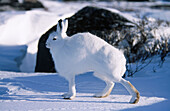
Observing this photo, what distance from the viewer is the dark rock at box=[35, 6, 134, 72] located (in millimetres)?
6205

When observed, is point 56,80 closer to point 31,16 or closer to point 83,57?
point 83,57

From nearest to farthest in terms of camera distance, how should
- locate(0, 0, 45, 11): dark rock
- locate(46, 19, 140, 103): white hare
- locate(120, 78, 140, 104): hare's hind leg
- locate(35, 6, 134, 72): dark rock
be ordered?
locate(46, 19, 140, 103): white hare
locate(120, 78, 140, 104): hare's hind leg
locate(35, 6, 134, 72): dark rock
locate(0, 0, 45, 11): dark rock

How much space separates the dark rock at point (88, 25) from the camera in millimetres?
6205

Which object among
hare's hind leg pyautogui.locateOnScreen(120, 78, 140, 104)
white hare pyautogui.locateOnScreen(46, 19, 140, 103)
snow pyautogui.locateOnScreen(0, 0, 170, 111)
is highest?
white hare pyautogui.locateOnScreen(46, 19, 140, 103)

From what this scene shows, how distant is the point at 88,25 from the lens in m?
6.99

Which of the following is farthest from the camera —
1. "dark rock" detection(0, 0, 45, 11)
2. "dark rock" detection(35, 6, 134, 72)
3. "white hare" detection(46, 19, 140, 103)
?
"dark rock" detection(0, 0, 45, 11)

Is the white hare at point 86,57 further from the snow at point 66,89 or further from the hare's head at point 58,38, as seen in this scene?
the snow at point 66,89

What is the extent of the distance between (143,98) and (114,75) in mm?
712

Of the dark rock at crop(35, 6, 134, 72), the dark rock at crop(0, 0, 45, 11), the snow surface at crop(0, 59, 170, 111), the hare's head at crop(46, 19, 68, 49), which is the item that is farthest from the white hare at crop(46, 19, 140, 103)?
the dark rock at crop(0, 0, 45, 11)

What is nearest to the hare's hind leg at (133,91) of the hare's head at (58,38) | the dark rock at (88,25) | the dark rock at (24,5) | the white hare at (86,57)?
the white hare at (86,57)

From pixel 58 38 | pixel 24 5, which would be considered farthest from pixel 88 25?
pixel 24 5

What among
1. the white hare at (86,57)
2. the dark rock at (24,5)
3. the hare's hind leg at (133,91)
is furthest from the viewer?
the dark rock at (24,5)

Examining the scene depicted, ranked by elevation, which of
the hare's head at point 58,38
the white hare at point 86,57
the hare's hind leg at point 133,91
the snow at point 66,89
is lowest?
the snow at point 66,89

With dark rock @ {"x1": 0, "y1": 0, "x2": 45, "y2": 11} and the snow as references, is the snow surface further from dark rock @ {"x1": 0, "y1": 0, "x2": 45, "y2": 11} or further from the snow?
dark rock @ {"x1": 0, "y1": 0, "x2": 45, "y2": 11}
